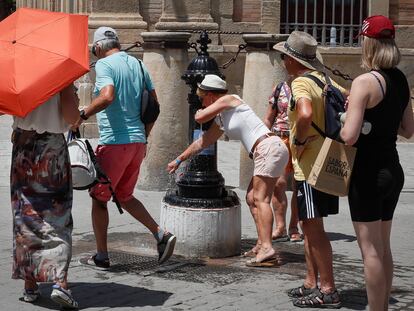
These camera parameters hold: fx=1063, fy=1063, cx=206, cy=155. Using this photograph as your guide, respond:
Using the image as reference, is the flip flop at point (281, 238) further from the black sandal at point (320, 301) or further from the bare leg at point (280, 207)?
the black sandal at point (320, 301)

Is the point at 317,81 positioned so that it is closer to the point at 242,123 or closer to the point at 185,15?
the point at 242,123

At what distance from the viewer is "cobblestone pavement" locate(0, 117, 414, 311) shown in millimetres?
7004

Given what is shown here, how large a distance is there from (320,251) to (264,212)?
120cm

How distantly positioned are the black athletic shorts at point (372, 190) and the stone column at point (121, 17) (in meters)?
12.5

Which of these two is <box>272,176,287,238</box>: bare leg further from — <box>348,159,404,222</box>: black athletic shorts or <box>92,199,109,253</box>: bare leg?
<box>348,159,404,222</box>: black athletic shorts

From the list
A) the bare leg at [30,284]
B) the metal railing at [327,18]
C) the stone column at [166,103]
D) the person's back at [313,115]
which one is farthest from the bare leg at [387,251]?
the metal railing at [327,18]

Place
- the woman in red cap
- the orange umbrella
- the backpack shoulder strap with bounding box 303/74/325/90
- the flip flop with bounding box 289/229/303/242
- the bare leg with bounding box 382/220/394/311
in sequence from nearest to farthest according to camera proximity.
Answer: the woman in red cap, the bare leg with bounding box 382/220/394/311, the orange umbrella, the backpack shoulder strap with bounding box 303/74/325/90, the flip flop with bounding box 289/229/303/242

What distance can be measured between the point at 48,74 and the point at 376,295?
7.71 ft

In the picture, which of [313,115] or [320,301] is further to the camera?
[313,115]

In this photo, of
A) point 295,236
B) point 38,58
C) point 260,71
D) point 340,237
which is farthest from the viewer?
point 260,71

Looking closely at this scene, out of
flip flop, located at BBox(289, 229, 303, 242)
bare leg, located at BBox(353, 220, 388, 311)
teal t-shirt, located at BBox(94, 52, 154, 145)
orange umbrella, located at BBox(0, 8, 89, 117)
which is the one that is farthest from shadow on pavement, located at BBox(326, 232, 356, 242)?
orange umbrella, located at BBox(0, 8, 89, 117)

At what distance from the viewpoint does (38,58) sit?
257 inches

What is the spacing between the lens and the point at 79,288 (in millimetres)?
7402

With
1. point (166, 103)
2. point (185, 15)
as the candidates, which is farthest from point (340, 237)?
point (185, 15)
